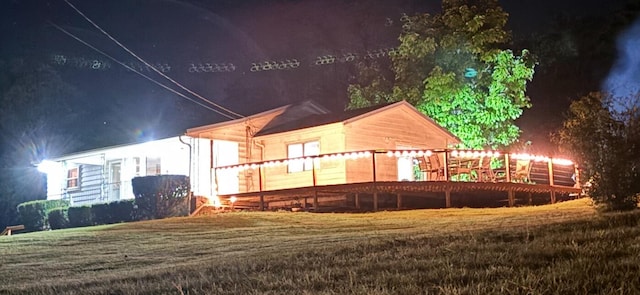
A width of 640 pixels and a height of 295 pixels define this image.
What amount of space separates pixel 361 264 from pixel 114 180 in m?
22.2

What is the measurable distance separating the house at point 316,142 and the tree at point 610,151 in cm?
1133

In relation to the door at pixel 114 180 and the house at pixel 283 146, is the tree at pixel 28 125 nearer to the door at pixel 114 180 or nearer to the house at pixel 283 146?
the door at pixel 114 180

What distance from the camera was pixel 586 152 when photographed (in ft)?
36.6

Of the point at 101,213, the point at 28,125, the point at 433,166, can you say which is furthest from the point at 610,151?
the point at 28,125

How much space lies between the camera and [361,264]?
7688mm

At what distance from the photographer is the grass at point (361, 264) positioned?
6.30 metres

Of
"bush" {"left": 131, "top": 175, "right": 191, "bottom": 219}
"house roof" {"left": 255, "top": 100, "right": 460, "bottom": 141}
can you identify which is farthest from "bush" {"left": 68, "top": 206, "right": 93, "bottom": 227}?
"house roof" {"left": 255, "top": 100, "right": 460, "bottom": 141}

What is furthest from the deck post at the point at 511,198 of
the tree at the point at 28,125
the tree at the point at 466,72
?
the tree at the point at 28,125

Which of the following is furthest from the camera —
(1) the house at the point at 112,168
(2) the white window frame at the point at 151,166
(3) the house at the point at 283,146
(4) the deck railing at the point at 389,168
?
(2) the white window frame at the point at 151,166

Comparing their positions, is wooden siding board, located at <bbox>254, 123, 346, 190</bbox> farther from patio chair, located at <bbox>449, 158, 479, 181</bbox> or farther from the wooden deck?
patio chair, located at <bbox>449, 158, 479, 181</bbox>

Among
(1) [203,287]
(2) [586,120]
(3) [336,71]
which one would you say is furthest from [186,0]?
(1) [203,287]

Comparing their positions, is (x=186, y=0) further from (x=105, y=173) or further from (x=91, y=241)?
(x=91, y=241)

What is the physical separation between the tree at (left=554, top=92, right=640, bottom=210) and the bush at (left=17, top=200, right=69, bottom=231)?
2106cm

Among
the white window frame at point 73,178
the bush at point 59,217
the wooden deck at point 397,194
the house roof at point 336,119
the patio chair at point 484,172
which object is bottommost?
the bush at point 59,217
